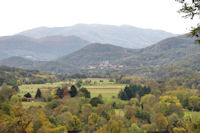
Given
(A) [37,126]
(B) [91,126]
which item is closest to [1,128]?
(A) [37,126]

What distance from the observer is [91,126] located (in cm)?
6569

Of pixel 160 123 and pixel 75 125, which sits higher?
pixel 160 123

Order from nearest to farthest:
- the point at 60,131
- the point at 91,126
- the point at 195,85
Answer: the point at 60,131
the point at 91,126
the point at 195,85

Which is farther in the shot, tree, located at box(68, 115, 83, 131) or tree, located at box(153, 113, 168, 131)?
tree, located at box(153, 113, 168, 131)

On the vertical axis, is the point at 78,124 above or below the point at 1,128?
below

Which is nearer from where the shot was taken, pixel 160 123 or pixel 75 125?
pixel 75 125

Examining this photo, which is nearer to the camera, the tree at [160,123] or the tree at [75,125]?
the tree at [75,125]

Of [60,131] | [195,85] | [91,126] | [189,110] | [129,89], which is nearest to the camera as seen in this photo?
[60,131]

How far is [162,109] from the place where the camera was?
83.1 metres

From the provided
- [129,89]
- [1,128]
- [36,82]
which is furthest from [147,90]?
[1,128]

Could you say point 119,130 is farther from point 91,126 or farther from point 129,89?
point 129,89

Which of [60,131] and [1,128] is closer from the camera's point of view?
[1,128]

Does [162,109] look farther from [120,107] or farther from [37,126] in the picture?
[37,126]

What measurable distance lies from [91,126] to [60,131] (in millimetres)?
14122
